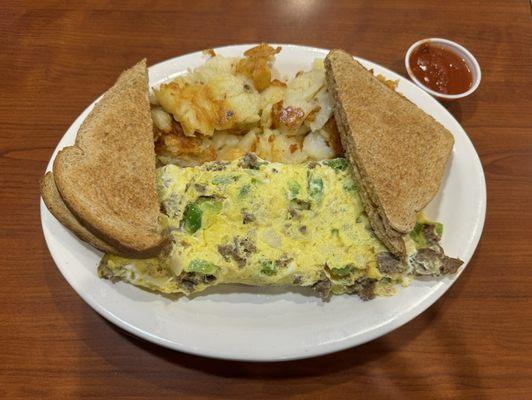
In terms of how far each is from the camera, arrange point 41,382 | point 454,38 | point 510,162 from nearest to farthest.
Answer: point 41,382 → point 510,162 → point 454,38

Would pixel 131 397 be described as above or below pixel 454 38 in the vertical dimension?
below

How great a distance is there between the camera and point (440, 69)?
7.77ft

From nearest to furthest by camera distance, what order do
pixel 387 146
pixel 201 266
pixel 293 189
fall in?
pixel 201 266 < pixel 293 189 < pixel 387 146

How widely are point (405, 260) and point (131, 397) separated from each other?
1.19 meters

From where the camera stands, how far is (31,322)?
1836mm

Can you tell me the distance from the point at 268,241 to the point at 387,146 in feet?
2.12

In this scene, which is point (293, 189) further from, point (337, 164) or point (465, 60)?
point (465, 60)

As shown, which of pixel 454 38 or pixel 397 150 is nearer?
pixel 397 150

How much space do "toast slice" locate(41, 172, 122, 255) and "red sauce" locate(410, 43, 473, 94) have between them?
1.79 metres

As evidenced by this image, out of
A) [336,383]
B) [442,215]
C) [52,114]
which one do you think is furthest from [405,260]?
[52,114]

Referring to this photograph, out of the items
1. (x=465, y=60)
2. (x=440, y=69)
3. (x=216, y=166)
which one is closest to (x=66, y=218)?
(x=216, y=166)

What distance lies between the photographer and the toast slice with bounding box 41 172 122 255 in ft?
5.41

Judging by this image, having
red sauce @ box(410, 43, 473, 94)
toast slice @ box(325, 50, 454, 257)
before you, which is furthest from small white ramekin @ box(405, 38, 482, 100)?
toast slice @ box(325, 50, 454, 257)

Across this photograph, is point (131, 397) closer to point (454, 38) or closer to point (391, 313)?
point (391, 313)
